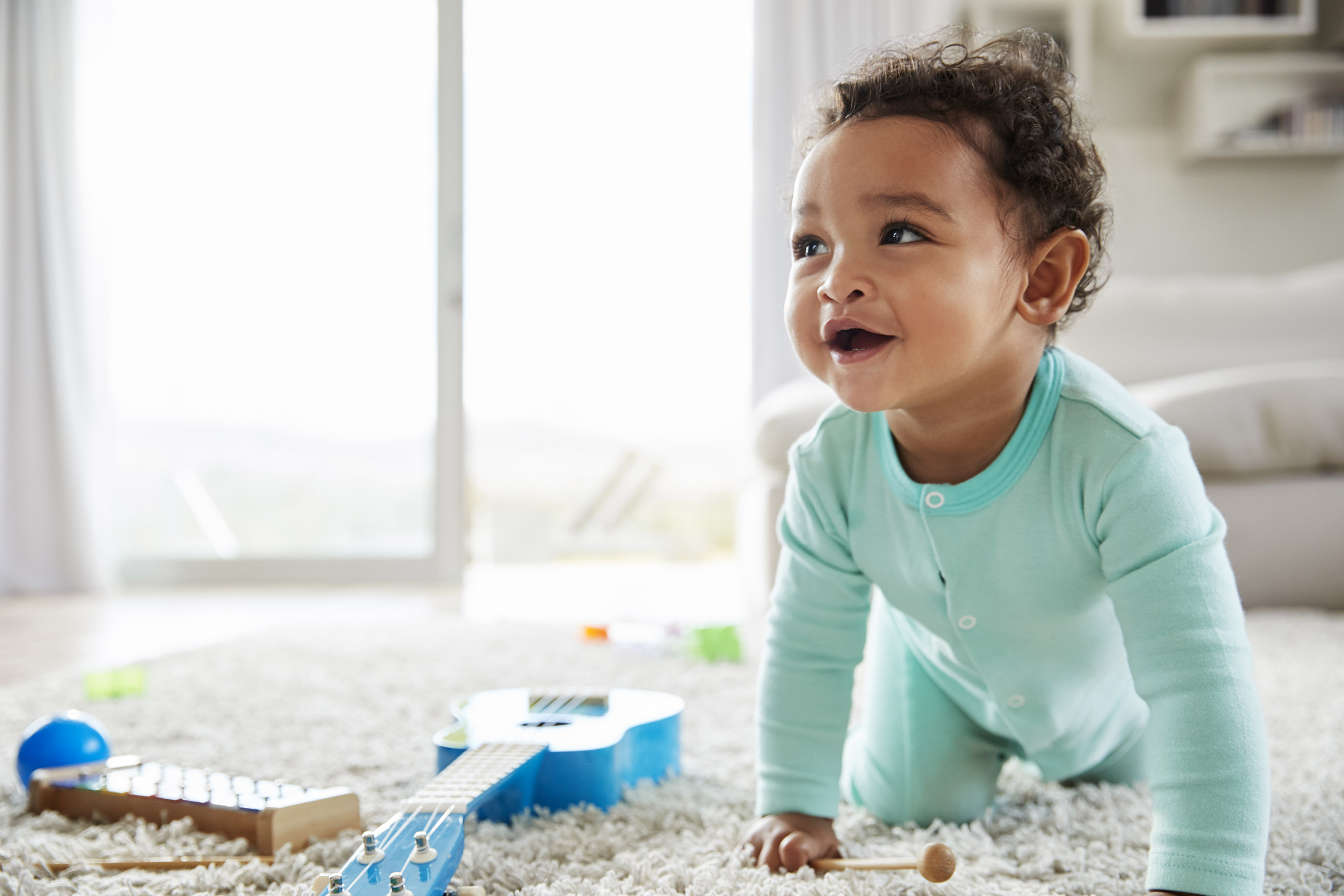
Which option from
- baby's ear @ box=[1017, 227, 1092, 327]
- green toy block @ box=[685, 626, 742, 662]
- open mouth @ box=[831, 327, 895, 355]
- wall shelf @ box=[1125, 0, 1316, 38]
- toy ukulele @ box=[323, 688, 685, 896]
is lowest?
green toy block @ box=[685, 626, 742, 662]

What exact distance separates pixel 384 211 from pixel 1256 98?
2521 mm

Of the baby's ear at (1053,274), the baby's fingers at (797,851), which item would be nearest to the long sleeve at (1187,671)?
the baby's ear at (1053,274)

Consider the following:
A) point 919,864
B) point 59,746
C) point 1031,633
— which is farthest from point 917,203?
point 59,746

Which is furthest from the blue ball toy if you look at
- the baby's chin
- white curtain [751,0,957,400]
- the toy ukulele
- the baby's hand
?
white curtain [751,0,957,400]

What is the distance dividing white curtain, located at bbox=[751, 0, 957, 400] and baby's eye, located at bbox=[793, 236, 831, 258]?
7.10 ft

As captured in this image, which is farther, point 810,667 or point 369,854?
point 810,667

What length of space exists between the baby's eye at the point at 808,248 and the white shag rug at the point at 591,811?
0.42m

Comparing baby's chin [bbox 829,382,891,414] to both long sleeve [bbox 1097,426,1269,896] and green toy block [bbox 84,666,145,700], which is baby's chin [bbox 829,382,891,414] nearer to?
long sleeve [bbox 1097,426,1269,896]

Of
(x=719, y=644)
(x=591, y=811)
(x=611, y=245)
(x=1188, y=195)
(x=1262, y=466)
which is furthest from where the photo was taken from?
(x=611, y=245)

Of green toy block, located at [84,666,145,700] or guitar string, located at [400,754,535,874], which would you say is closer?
guitar string, located at [400,754,535,874]

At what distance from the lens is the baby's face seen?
0.64 m

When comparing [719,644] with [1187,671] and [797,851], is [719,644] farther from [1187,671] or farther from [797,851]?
[1187,671]

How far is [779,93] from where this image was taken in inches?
114

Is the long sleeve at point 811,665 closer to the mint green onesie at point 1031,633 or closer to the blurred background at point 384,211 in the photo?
the mint green onesie at point 1031,633
